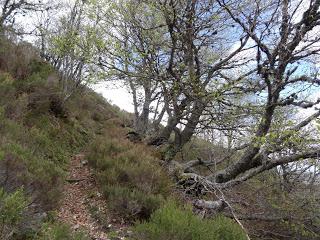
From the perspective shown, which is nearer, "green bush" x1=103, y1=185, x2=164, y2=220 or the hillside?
the hillside

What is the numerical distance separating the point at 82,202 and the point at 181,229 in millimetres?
2785

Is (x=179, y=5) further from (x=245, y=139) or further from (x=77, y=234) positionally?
(x=77, y=234)

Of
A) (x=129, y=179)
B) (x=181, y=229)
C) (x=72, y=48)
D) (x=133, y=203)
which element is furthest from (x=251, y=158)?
(x=72, y=48)

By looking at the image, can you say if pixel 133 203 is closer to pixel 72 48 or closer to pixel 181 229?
pixel 181 229

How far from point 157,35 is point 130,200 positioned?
655cm

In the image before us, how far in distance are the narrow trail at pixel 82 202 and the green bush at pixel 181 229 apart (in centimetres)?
103

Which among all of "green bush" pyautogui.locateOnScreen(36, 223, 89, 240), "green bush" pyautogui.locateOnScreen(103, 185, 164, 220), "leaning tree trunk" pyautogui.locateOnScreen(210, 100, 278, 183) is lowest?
"green bush" pyautogui.locateOnScreen(36, 223, 89, 240)

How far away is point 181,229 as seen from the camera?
14.5 ft

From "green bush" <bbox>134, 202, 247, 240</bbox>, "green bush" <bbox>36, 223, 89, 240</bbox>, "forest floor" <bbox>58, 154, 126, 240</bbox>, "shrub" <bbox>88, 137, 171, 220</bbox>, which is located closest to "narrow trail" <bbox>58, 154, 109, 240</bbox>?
"forest floor" <bbox>58, 154, 126, 240</bbox>

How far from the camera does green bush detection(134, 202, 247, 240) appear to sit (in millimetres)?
4383

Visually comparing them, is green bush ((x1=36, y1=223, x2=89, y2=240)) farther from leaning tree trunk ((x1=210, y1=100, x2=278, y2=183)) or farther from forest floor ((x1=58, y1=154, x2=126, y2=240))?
leaning tree trunk ((x1=210, y1=100, x2=278, y2=183))

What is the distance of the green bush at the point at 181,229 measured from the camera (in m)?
4.38

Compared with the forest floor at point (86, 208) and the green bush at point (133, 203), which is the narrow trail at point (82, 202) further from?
the green bush at point (133, 203)

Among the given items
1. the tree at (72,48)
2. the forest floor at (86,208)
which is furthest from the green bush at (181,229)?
the tree at (72,48)
